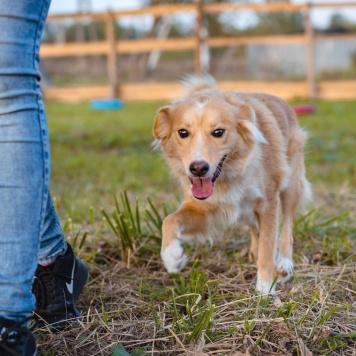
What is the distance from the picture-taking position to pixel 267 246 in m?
2.97

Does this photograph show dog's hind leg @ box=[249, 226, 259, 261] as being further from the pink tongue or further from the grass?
the pink tongue

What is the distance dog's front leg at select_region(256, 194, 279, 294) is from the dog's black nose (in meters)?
0.57

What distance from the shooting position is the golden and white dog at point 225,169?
2.71m

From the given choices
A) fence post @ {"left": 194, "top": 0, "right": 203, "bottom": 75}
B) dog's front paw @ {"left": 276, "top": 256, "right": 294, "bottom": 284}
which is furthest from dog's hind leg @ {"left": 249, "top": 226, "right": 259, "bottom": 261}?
fence post @ {"left": 194, "top": 0, "right": 203, "bottom": 75}

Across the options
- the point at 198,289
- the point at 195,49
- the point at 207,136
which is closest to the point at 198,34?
the point at 195,49

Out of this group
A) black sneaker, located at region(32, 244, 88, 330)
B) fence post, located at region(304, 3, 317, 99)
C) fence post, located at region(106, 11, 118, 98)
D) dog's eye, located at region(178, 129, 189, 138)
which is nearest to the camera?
black sneaker, located at region(32, 244, 88, 330)

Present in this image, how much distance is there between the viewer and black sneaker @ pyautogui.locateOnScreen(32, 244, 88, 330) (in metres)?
2.36

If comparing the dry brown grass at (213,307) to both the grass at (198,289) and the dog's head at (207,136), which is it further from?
the dog's head at (207,136)

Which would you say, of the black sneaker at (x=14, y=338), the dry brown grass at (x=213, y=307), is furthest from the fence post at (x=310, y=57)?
the black sneaker at (x=14, y=338)

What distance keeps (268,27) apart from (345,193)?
18.9m

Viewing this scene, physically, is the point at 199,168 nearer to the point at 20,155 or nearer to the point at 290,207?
the point at 20,155

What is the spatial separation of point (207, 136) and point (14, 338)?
1306mm

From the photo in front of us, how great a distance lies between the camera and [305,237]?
3.52 meters

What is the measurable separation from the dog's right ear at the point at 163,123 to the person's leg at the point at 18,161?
3.68 feet
